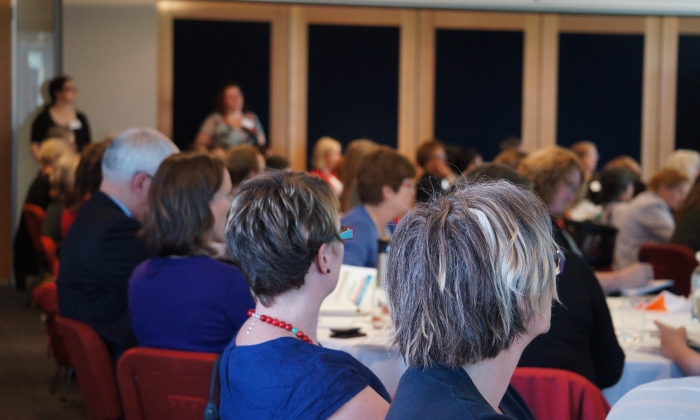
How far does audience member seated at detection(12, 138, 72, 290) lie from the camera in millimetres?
7012

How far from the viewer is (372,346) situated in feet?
8.55

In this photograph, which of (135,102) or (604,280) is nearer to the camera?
(604,280)

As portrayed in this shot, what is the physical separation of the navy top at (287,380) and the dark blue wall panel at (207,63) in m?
8.23

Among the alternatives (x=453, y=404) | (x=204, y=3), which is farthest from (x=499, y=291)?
(x=204, y=3)

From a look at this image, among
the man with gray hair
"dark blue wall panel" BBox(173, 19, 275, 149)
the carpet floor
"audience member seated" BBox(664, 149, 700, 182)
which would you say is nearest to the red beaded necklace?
the man with gray hair

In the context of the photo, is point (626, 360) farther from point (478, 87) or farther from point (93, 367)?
point (478, 87)

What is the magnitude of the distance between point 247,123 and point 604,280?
5927 millimetres

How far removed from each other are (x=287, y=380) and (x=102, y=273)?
4.92 ft

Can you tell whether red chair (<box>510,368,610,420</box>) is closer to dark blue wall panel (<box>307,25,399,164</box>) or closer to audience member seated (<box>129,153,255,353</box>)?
audience member seated (<box>129,153,255,353</box>)

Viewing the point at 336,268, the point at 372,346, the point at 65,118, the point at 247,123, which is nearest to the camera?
the point at 336,268

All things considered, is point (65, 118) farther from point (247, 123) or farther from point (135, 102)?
point (247, 123)

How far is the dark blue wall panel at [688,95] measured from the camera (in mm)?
10531

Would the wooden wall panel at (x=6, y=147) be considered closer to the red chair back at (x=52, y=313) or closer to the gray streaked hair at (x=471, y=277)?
the red chair back at (x=52, y=313)

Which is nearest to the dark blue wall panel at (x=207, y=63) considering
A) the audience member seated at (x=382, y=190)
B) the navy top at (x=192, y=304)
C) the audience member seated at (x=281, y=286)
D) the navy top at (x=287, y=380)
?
the audience member seated at (x=382, y=190)
